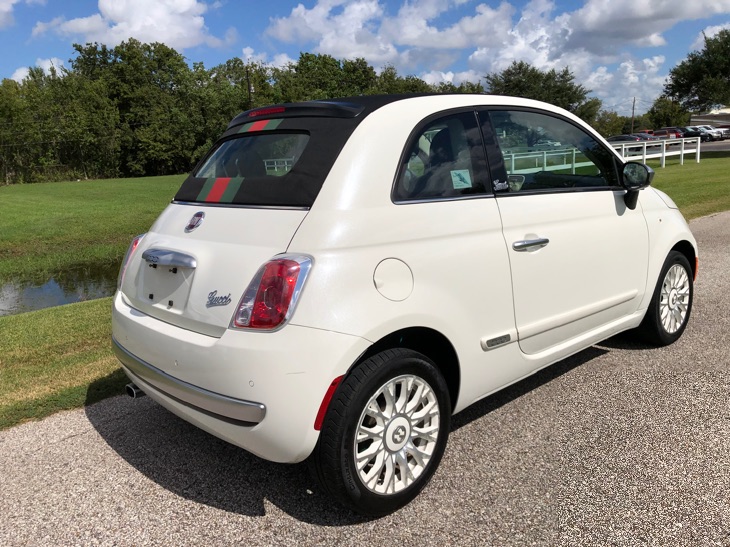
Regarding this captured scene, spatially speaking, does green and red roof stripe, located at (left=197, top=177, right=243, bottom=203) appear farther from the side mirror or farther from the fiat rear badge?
the side mirror

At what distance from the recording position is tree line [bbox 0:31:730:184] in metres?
58.8

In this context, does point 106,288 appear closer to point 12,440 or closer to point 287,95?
point 12,440

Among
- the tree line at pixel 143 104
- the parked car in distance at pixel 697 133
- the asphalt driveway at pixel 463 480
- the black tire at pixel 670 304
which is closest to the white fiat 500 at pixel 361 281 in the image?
the asphalt driveway at pixel 463 480

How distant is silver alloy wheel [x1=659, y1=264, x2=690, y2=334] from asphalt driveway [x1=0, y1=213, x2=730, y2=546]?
0.61m

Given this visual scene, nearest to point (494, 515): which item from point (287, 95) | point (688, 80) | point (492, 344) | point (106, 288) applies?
point (492, 344)

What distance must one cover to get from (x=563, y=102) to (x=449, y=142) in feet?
245

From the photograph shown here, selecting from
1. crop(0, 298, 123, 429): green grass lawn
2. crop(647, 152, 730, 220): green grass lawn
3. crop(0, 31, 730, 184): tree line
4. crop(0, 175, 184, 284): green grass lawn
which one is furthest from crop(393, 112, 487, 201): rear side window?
crop(0, 31, 730, 184): tree line

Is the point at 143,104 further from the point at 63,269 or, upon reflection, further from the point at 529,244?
the point at 529,244

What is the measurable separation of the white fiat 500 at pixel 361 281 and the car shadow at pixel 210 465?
40cm

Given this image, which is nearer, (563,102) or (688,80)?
(688,80)

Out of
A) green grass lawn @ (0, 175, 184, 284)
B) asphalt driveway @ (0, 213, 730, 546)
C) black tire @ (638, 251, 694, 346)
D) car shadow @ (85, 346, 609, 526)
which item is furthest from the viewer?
green grass lawn @ (0, 175, 184, 284)

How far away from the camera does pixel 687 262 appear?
188 inches

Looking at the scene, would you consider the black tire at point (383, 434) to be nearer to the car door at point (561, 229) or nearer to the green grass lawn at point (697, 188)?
the car door at point (561, 229)

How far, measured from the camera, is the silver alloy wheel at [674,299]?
4.58 m
